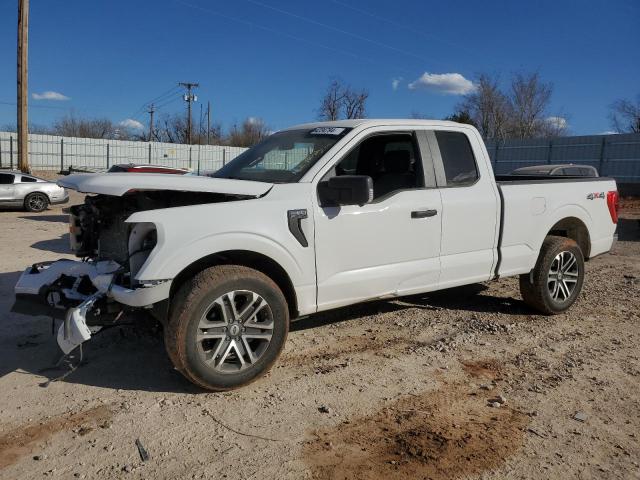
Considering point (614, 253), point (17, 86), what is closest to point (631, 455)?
point (614, 253)

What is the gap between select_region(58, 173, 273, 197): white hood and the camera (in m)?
3.63

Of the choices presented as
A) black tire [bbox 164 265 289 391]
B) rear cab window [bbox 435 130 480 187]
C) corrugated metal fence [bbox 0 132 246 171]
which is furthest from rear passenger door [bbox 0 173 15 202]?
corrugated metal fence [bbox 0 132 246 171]

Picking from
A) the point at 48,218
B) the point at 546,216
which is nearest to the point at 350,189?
the point at 546,216

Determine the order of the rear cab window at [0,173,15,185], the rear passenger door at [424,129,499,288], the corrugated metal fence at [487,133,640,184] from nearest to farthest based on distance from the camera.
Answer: the rear passenger door at [424,129,499,288] < the rear cab window at [0,173,15,185] < the corrugated metal fence at [487,133,640,184]

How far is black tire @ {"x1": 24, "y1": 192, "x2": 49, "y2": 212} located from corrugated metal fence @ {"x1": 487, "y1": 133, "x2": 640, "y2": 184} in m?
22.8

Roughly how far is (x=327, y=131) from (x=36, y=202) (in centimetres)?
1549

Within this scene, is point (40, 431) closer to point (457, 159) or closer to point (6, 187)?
point (457, 159)

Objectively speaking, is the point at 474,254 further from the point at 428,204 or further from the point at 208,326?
the point at 208,326

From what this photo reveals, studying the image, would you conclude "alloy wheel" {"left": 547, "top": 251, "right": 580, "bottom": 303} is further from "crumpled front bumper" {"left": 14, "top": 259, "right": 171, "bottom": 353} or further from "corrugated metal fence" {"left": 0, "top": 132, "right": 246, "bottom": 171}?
"corrugated metal fence" {"left": 0, "top": 132, "right": 246, "bottom": 171}

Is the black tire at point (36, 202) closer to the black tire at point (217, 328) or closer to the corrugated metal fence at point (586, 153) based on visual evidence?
the black tire at point (217, 328)

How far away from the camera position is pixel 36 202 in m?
17.2

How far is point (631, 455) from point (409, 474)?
132 centimetres

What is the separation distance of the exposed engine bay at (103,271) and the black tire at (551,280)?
3.40 meters

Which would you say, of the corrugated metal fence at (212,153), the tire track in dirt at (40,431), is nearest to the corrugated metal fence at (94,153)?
the corrugated metal fence at (212,153)
